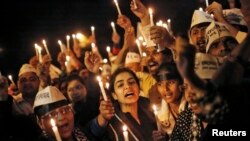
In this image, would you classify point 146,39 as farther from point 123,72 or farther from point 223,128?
point 223,128

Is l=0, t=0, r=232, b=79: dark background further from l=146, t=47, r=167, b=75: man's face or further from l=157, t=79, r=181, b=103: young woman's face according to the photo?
l=157, t=79, r=181, b=103: young woman's face

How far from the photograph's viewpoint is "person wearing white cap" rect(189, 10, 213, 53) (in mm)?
4906

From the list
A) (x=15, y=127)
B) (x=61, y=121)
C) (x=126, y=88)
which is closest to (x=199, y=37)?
(x=126, y=88)

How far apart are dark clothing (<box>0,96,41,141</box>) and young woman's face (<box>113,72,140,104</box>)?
3.36 feet

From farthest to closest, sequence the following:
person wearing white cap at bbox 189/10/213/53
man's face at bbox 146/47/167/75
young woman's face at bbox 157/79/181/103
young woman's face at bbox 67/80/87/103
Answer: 1. young woman's face at bbox 67/80/87/103
2. man's face at bbox 146/47/167/75
3. person wearing white cap at bbox 189/10/213/53
4. young woman's face at bbox 157/79/181/103

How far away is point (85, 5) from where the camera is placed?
15.7m

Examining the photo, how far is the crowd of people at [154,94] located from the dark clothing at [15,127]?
0.4 inches

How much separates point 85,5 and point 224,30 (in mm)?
11748

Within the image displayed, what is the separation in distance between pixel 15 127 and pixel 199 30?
7.77ft

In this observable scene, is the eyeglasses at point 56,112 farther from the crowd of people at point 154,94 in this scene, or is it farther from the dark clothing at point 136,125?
the dark clothing at point 136,125

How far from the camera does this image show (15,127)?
496cm

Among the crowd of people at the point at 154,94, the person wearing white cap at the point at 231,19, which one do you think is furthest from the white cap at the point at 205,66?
the person wearing white cap at the point at 231,19
